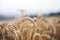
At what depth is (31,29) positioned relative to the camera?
142cm

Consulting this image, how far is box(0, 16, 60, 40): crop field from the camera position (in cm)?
135

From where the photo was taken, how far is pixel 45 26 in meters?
1.46

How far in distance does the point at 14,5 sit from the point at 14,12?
0.07 metres

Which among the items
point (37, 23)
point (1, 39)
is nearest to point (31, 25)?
point (37, 23)

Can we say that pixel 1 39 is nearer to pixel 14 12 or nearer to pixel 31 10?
pixel 14 12

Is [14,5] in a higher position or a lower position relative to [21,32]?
higher

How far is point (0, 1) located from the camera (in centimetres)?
145

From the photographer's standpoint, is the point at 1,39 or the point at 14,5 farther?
the point at 14,5

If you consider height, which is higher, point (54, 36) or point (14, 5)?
point (14, 5)

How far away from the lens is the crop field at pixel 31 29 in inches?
53.1

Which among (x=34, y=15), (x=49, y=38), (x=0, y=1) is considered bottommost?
(x=49, y=38)

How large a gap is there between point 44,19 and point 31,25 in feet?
0.49

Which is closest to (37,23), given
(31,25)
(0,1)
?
(31,25)

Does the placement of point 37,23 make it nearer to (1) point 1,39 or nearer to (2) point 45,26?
(2) point 45,26
